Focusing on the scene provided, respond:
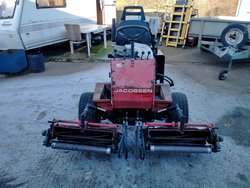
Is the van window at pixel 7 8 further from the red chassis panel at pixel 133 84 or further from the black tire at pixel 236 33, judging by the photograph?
the black tire at pixel 236 33

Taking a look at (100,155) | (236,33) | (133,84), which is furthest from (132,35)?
(236,33)

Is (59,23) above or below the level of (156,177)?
above

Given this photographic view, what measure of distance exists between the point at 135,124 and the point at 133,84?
490mm

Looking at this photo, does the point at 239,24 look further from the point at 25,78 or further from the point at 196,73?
the point at 25,78

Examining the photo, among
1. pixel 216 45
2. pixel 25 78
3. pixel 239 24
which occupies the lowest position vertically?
pixel 25 78

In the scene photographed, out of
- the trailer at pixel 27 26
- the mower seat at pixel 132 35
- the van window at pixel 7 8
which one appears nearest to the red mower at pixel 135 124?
the mower seat at pixel 132 35

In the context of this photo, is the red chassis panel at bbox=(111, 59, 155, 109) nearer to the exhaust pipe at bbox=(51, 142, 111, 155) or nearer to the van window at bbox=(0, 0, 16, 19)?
the exhaust pipe at bbox=(51, 142, 111, 155)

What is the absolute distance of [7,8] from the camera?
604cm

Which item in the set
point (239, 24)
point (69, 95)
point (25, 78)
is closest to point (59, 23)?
point (25, 78)

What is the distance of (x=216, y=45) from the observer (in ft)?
19.6

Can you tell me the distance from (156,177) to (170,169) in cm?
21

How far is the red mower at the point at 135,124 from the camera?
2.42 metres

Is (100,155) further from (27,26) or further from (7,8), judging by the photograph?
(7,8)

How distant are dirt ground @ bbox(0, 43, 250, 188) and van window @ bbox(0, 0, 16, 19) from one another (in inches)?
69.6
